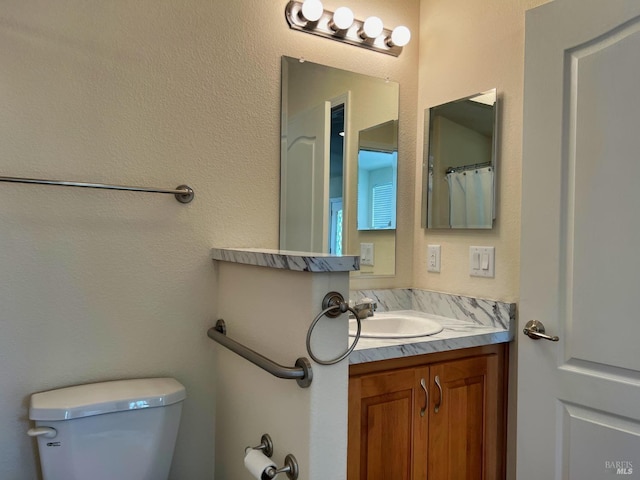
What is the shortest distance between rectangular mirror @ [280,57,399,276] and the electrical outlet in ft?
0.50

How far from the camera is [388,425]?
1.39m

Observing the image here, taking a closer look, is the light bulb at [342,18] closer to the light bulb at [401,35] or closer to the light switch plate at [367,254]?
the light bulb at [401,35]

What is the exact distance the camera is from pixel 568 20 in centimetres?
135

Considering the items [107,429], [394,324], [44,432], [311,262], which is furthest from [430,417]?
[44,432]

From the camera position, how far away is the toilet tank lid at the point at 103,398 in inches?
47.2

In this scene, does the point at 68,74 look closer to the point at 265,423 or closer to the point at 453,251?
the point at 265,423

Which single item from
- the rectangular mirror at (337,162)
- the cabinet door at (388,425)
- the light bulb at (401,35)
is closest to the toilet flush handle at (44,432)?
the cabinet door at (388,425)

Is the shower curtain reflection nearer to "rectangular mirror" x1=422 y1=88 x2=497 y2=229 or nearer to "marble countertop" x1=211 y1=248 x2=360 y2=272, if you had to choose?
"rectangular mirror" x1=422 y1=88 x2=497 y2=229

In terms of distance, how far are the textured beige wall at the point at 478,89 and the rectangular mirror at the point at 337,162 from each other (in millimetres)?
176

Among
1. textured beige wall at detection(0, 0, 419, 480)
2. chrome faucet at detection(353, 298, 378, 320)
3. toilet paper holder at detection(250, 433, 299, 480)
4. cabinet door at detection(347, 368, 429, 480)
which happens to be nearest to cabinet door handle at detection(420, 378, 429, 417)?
cabinet door at detection(347, 368, 429, 480)

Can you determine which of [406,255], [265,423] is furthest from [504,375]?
[265,423]

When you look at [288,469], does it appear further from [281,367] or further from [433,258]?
[433,258]

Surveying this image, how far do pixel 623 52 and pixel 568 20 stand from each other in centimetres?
20

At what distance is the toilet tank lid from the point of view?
120 cm
